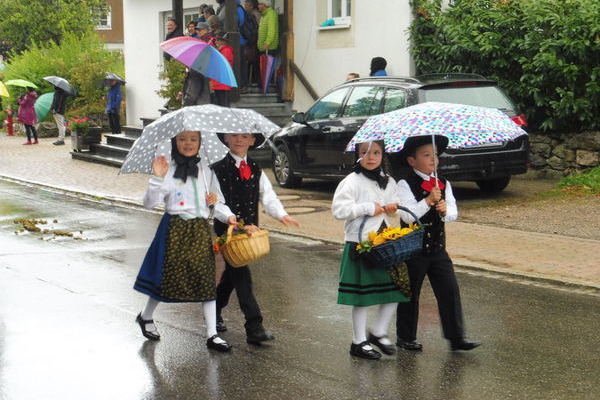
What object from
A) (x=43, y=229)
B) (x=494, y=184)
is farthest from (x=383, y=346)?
(x=494, y=184)

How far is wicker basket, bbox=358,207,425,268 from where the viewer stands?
6.42 metres

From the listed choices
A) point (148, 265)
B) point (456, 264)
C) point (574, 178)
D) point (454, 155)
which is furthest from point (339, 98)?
point (148, 265)

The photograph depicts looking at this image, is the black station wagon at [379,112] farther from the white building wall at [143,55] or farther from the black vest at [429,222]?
the white building wall at [143,55]

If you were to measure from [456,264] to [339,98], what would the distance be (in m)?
5.85

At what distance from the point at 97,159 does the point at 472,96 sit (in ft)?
34.3

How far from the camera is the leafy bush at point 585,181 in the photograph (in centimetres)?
1481

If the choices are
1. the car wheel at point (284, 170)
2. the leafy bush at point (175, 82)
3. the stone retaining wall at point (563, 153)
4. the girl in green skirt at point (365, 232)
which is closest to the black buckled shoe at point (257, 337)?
the girl in green skirt at point (365, 232)

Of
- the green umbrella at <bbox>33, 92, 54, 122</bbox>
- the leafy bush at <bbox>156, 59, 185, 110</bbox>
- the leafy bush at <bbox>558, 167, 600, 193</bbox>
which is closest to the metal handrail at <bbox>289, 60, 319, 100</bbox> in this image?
the leafy bush at <bbox>156, 59, 185, 110</bbox>

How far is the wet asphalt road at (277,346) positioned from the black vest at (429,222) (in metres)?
0.71

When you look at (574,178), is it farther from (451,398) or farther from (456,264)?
(451,398)

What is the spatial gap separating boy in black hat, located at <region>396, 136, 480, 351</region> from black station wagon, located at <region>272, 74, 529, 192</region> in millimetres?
6300

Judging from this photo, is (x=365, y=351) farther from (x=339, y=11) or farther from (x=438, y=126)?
(x=339, y=11)

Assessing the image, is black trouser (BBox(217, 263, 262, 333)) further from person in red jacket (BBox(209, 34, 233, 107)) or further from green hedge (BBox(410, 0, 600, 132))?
person in red jacket (BBox(209, 34, 233, 107))

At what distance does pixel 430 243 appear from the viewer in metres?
6.80
